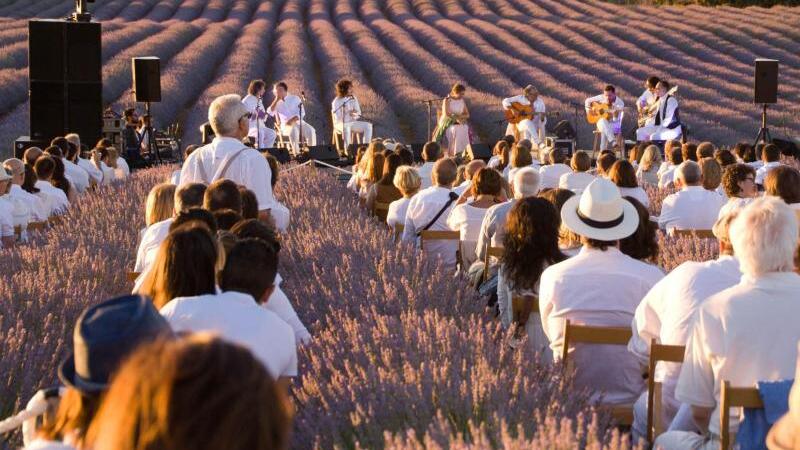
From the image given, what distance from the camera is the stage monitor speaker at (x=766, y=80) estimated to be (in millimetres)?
20938

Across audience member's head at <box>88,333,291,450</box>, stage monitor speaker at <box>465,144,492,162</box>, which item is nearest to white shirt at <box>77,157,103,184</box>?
stage monitor speaker at <box>465,144,492,162</box>

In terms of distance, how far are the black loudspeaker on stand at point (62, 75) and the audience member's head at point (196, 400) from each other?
→ 14.1 meters

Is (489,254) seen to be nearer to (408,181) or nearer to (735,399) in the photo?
(408,181)

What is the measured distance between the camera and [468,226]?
8.33 meters

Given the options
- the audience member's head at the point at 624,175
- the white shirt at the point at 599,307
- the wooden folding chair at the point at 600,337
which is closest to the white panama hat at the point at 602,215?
the white shirt at the point at 599,307

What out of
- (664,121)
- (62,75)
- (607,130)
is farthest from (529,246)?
A: (607,130)

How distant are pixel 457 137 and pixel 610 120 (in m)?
3.20

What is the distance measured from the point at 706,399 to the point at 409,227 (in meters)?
4.78

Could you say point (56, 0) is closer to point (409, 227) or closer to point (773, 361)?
point (409, 227)

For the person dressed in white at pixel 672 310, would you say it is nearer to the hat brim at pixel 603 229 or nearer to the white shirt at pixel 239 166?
the hat brim at pixel 603 229

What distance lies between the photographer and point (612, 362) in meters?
5.24

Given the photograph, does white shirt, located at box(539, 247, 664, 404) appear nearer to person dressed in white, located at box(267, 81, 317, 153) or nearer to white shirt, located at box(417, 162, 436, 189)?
white shirt, located at box(417, 162, 436, 189)

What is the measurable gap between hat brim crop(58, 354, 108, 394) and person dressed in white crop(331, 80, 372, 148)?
17.4 m

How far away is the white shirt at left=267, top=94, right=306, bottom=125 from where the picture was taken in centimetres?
2081
